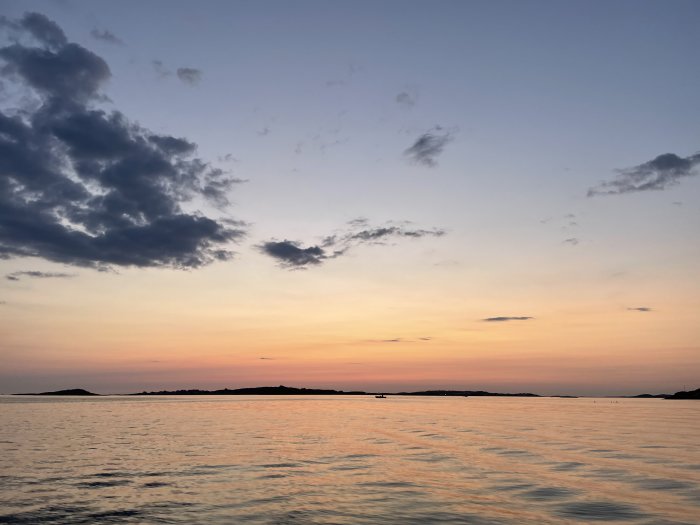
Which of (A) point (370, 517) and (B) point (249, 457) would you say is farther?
(B) point (249, 457)

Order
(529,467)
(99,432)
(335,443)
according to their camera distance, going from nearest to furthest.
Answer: (529,467) < (335,443) < (99,432)

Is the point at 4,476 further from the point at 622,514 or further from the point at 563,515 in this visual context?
the point at 622,514

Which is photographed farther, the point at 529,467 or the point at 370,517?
the point at 529,467

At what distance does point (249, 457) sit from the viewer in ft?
151

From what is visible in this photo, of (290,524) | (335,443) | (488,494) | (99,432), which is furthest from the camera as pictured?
(99,432)

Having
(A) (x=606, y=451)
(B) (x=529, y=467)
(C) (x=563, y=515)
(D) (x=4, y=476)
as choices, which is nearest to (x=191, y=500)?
(D) (x=4, y=476)

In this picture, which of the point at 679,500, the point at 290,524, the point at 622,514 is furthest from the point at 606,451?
the point at 290,524

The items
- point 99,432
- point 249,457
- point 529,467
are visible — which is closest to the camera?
point 529,467

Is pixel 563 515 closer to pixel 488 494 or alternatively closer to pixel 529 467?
pixel 488 494

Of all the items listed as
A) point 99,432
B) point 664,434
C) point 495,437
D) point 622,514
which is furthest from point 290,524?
point 664,434

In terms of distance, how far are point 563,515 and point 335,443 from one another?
36.8 metres

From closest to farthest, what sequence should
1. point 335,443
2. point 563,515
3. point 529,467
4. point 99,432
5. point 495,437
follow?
1. point 563,515
2. point 529,467
3. point 335,443
4. point 495,437
5. point 99,432

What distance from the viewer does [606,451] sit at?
5200 centimetres

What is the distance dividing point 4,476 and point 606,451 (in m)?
49.4
